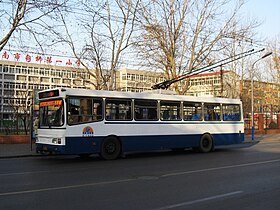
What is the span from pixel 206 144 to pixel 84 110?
7866 mm

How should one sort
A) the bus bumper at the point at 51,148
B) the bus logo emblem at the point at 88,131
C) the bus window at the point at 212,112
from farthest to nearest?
the bus window at the point at 212,112
the bus logo emblem at the point at 88,131
the bus bumper at the point at 51,148

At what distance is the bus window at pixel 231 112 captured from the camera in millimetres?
20094

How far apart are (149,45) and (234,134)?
1102cm

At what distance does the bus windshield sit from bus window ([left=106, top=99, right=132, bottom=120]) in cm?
208

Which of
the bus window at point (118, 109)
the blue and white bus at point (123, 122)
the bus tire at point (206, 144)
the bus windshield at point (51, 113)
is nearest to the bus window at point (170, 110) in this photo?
the blue and white bus at point (123, 122)

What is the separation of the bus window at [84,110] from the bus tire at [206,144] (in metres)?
6.53

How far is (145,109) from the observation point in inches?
651

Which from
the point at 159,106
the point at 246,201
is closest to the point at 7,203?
the point at 246,201

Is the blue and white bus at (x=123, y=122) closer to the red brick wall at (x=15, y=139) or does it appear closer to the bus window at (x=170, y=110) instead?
the bus window at (x=170, y=110)

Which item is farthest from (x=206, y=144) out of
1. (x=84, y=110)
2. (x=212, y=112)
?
(x=84, y=110)

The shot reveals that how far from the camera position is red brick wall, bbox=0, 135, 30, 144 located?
72.9 feet

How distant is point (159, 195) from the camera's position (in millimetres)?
7750

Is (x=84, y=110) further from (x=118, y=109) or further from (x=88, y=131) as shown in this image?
(x=118, y=109)

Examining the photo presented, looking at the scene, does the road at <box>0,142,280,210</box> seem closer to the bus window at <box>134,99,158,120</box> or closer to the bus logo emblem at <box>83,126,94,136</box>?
the bus logo emblem at <box>83,126,94,136</box>
